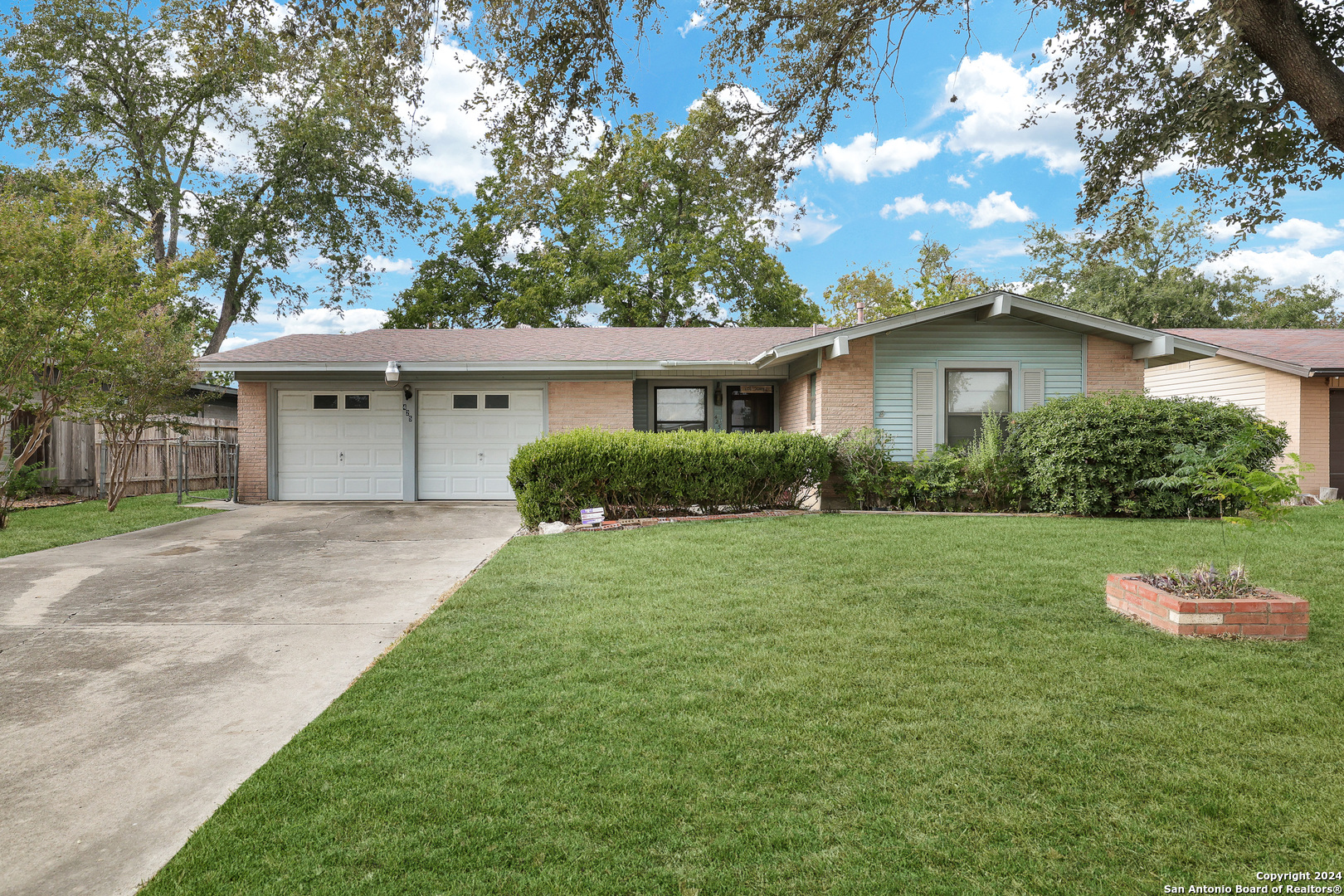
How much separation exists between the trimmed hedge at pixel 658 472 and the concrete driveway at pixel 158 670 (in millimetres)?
1334

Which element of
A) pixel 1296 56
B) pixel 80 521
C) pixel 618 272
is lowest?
pixel 80 521

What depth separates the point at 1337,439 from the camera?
527 inches

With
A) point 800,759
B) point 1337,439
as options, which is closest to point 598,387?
point 800,759

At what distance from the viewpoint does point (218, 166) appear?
76.0ft

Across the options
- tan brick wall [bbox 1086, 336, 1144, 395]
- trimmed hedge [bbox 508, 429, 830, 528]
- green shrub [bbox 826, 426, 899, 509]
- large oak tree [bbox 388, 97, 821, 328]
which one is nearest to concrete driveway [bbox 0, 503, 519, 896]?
trimmed hedge [bbox 508, 429, 830, 528]

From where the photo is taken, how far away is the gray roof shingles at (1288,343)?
13.5m

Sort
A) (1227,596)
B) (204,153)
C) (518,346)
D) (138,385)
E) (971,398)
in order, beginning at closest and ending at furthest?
(1227,596), (138,385), (971,398), (518,346), (204,153)

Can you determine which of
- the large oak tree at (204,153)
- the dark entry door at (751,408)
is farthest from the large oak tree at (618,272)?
the dark entry door at (751,408)

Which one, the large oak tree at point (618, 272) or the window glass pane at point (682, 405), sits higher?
the large oak tree at point (618, 272)

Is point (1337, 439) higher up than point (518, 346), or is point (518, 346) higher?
point (518, 346)

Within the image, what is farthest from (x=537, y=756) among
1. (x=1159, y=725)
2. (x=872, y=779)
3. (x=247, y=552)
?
(x=247, y=552)

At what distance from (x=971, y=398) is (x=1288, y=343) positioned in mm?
9482

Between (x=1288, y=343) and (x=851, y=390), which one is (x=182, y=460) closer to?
(x=851, y=390)

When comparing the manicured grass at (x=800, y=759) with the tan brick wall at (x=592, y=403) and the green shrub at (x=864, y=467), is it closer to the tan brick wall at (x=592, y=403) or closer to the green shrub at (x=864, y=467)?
the green shrub at (x=864, y=467)
